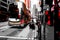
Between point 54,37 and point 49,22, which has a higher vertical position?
point 49,22

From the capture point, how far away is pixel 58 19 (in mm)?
2146

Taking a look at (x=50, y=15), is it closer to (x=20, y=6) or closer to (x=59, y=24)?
(x=59, y=24)

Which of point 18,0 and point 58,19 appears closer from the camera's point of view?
point 58,19

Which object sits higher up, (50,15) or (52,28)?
(50,15)

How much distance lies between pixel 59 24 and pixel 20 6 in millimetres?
7536

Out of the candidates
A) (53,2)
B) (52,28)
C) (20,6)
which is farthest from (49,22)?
(20,6)

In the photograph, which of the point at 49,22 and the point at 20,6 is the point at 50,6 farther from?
the point at 20,6

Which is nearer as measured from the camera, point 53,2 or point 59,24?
point 59,24

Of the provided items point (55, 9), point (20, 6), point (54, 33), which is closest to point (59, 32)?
point (54, 33)

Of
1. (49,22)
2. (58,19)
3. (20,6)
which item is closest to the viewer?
(58,19)

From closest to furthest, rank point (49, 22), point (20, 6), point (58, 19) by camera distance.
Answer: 1. point (58, 19)
2. point (49, 22)
3. point (20, 6)

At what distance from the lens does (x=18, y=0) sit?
33.0 feet

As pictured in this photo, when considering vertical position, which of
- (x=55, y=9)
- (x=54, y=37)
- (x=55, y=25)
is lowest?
(x=54, y=37)

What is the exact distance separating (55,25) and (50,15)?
0.18 meters
